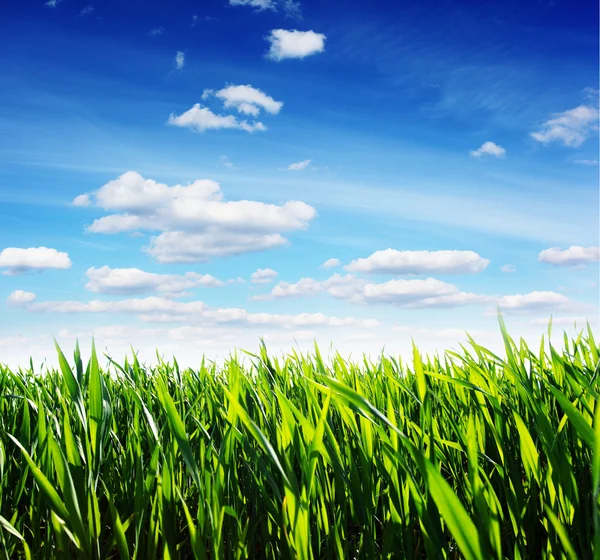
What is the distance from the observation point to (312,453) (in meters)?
0.91

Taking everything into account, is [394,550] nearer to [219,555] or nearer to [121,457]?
[219,555]

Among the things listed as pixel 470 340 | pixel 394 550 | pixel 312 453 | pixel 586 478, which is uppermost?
pixel 470 340

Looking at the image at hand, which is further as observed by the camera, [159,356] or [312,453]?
[159,356]

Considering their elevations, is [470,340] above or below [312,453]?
above

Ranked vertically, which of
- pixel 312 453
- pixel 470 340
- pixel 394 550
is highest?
pixel 470 340

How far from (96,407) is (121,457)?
29cm

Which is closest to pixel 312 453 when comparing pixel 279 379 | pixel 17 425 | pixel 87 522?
pixel 87 522

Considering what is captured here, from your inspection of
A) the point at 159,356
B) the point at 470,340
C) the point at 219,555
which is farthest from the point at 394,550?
the point at 159,356

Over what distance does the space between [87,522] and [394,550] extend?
0.65 meters

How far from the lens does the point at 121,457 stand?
150 centimetres

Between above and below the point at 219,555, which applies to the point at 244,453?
above

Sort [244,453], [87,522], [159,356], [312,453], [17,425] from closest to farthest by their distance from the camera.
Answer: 1. [312,453]
2. [87,522]
3. [244,453]
4. [17,425]
5. [159,356]

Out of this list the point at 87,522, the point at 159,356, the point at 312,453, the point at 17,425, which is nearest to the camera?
the point at 312,453

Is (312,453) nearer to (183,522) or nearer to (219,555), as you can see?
(219,555)
